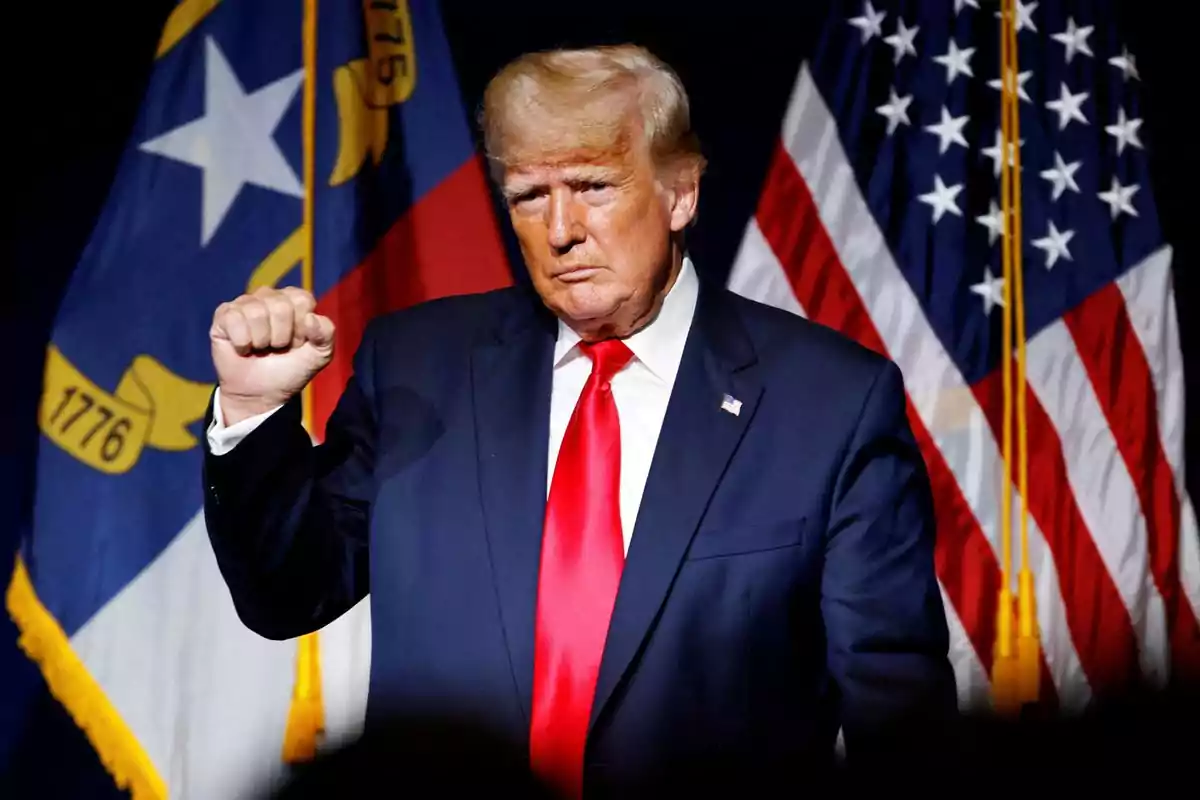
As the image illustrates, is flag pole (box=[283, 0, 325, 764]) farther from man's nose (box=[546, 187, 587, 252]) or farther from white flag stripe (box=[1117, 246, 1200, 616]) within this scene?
white flag stripe (box=[1117, 246, 1200, 616])

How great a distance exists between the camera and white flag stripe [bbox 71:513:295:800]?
190cm

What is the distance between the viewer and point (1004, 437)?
6.79ft

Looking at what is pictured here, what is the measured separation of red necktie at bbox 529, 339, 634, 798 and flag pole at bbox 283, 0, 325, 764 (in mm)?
671

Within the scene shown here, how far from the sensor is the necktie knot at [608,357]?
1.25 m

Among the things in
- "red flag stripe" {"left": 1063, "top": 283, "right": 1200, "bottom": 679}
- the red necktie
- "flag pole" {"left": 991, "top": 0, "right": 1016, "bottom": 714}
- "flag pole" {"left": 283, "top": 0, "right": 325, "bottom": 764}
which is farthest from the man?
"red flag stripe" {"left": 1063, "top": 283, "right": 1200, "bottom": 679}

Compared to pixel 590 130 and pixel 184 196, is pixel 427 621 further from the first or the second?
pixel 184 196

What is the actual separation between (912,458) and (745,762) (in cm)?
78

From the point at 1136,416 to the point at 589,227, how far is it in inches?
49.9

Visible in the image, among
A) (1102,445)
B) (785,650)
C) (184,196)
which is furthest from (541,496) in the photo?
(1102,445)

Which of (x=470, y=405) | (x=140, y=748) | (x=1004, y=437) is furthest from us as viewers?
(x=1004, y=437)

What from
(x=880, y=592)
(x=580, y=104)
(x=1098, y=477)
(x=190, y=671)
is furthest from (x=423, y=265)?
(x=1098, y=477)

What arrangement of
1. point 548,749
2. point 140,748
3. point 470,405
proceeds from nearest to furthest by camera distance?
point 548,749
point 470,405
point 140,748

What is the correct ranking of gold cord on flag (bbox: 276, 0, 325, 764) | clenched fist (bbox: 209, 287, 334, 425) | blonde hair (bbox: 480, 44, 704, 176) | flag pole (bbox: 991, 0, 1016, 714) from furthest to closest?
flag pole (bbox: 991, 0, 1016, 714), gold cord on flag (bbox: 276, 0, 325, 764), blonde hair (bbox: 480, 44, 704, 176), clenched fist (bbox: 209, 287, 334, 425)

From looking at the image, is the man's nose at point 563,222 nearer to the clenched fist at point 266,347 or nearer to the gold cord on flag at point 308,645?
the clenched fist at point 266,347
